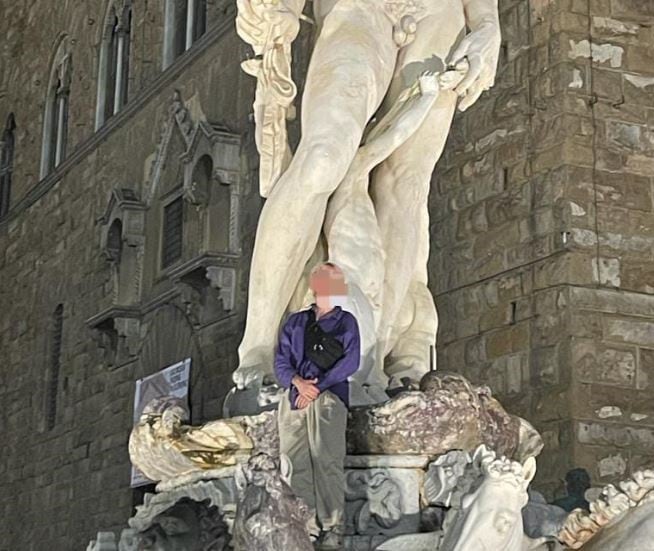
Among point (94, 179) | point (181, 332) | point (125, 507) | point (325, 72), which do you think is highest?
point (94, 179)

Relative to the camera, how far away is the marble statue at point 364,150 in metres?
3.71

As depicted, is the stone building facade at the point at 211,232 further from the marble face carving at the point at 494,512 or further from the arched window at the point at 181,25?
the marble face carving at the point at 494,512

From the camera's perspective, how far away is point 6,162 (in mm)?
20344

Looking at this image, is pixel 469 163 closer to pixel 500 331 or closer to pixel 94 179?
pixel 500 331

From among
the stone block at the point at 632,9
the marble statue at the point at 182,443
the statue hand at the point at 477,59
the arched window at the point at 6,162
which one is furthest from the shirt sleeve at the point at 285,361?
the arched window at the point at 6,162

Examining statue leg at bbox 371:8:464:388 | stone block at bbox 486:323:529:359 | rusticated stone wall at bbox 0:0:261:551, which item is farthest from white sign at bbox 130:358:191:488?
statue leg at bbox 371:8:464:388

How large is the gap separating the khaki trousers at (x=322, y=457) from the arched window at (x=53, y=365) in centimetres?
1383

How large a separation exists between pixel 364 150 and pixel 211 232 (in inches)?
322

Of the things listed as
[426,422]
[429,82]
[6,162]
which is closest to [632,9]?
[429,82]

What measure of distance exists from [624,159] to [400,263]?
155 inches

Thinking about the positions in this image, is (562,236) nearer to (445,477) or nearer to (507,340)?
(507,340)

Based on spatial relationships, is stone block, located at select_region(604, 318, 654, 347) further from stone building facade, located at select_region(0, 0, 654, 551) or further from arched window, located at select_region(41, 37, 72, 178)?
arched window, located at select_region(41, 37, 72, 178)

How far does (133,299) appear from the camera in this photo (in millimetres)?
13992

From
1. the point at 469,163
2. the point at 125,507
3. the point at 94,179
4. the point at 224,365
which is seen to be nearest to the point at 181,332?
the point at 224,365
